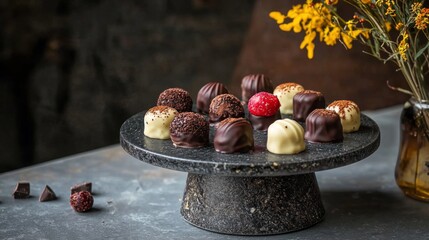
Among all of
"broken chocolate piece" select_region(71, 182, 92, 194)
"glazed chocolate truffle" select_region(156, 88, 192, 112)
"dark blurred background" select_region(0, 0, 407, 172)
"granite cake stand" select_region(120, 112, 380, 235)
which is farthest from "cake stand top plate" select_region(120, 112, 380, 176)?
"dark blurred background" select_region(0, 0, 407, 172)

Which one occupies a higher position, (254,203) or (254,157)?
(254,157)

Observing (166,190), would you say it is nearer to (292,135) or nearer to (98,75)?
(292,135)

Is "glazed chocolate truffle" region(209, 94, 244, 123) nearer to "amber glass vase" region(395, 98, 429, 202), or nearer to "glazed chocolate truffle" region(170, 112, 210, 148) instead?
"glazed chocolate truffle" region(170, 112, 210, 148)

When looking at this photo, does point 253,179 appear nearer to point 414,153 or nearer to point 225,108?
point 225,108

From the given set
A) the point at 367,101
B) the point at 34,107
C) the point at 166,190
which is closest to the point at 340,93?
the point at 367,101

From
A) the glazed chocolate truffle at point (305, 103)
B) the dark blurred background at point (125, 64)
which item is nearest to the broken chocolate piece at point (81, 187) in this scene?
the glazed chocolate truffle at point (305, 103)

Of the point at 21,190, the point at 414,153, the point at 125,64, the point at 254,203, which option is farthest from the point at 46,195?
the point at 125,64
